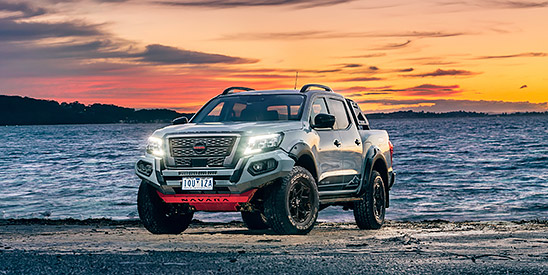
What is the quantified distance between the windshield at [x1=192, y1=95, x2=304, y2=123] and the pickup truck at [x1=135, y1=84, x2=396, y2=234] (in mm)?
14

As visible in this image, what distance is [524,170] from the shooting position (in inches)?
1512

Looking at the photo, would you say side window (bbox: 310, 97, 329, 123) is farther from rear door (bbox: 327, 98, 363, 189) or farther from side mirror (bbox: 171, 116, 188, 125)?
side mirror (bbox: 171, 116, 188, 125)

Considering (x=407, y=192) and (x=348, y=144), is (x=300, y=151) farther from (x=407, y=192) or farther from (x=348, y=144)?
(x=407, y=192)

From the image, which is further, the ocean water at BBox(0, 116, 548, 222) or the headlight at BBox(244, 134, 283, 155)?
the ocean water at BBox(0, 116, 548, 222)

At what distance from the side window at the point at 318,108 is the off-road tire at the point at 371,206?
1.52 metres

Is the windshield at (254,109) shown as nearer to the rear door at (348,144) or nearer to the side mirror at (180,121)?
the side mirror at (180,121)

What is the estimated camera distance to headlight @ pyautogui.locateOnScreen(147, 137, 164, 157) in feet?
31.1

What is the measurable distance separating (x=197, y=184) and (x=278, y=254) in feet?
7.00

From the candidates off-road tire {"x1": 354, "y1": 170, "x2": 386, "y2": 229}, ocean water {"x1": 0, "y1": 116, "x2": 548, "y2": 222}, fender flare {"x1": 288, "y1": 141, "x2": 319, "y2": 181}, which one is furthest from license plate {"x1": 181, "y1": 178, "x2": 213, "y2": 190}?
ocean water {"x1": 0, "y1": 116, "x2": 548, "y2": 222}

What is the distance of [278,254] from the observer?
7426mm

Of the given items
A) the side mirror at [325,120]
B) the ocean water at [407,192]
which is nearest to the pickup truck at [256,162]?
the side mirror at [325,120]

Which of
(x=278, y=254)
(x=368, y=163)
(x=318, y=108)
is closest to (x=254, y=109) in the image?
(x=318, y=108)

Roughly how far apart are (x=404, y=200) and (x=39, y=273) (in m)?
18.7

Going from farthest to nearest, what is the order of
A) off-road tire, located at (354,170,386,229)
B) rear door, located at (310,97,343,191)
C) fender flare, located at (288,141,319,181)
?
off-road tire, located at (354,170,386,229)
rear door, located at (310,97,343,191)
fender flare, located at (288,141,319,181)
